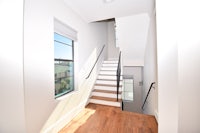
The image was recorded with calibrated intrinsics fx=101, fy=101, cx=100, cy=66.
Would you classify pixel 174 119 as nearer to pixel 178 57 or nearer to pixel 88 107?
pixel 178 57

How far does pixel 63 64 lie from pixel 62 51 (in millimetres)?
287

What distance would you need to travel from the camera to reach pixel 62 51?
Answer: 222 cm

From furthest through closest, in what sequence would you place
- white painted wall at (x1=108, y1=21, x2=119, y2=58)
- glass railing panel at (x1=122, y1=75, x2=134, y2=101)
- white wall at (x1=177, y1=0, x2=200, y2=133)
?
white painted wall at (x1=108, y1=21, x2=119, y2=58)
glass railing panel at (x1=122, y1=75, x2=134, y2=101)
white wall at (x1=177, y1=0, x2=200, y2=133)

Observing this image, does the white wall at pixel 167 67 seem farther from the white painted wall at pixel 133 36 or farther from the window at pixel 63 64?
the white painted wall at pixel 133 36

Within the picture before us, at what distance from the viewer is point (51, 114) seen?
1724mm

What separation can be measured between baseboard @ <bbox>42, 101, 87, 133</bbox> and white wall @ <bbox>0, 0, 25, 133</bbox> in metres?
0.78

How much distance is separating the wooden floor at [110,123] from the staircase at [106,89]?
42 centimetres

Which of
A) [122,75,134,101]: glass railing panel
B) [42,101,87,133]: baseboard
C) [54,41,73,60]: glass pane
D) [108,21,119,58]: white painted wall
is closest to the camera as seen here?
[42,101,87,133]: baseboard

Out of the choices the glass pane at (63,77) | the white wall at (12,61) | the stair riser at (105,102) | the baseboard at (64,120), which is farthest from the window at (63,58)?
the stair riser at (105,102)

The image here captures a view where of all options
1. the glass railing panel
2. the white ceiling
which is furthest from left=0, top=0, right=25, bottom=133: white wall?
the glass railing panel

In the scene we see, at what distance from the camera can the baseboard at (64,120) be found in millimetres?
1727

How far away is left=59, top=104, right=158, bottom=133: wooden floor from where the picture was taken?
6.27 ft

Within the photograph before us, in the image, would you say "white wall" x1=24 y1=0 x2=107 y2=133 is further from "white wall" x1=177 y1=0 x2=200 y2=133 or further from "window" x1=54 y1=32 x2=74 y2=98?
"white wall" x1=177 y1=0 x2=200 y2=133

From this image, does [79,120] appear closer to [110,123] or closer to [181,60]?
[110,123]
